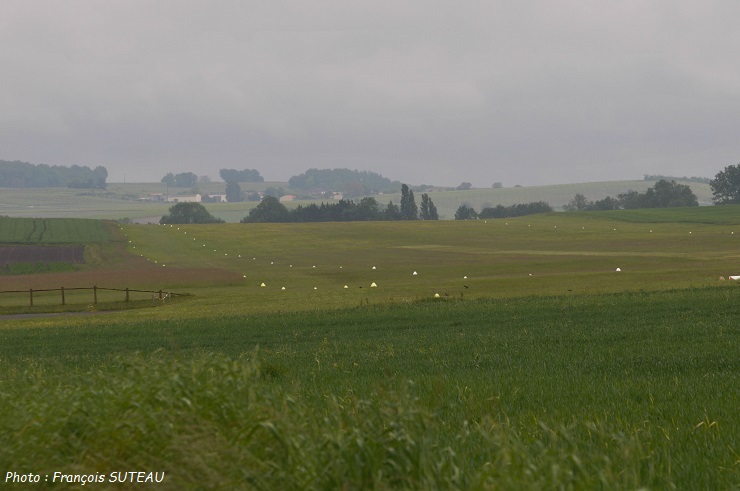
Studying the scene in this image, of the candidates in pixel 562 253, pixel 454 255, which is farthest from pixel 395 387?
pixel 454 255

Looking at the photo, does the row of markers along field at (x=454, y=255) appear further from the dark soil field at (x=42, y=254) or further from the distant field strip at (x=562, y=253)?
the dark soil field at (x=42, y=254)

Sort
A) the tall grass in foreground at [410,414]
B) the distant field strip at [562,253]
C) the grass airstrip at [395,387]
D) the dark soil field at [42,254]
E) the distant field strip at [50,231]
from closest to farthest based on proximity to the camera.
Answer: the tall grass in foreground at [410,414]
the grass airstrip at [395,387]
the distant field strip at [562,253]
the dark soil field at [42,254]
the distant field strip at [50,231]

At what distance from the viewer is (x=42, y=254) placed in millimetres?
107938

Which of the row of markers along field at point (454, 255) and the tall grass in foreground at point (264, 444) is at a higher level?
the tall grass in foreground at point (264, 444)

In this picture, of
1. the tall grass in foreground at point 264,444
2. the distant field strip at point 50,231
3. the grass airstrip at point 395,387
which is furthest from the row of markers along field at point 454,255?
the tall grass in foreground at point 264,444

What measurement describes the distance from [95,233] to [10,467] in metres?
137

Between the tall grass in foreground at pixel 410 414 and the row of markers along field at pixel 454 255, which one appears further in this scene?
the row of markers along field at pixel 454 255

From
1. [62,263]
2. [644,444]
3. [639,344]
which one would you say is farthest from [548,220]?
[644,444]

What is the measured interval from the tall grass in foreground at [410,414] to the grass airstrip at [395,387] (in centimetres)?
3

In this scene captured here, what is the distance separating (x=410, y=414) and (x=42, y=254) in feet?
355

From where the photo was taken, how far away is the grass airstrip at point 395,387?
7.05 m

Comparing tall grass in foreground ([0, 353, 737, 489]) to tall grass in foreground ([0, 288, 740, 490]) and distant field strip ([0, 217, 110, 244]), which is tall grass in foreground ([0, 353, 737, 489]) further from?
distant field strip ([0, 217, 110, 244])

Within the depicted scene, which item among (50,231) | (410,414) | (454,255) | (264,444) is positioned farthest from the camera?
(50,231)

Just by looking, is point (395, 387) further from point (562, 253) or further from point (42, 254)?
point (42, 254)
